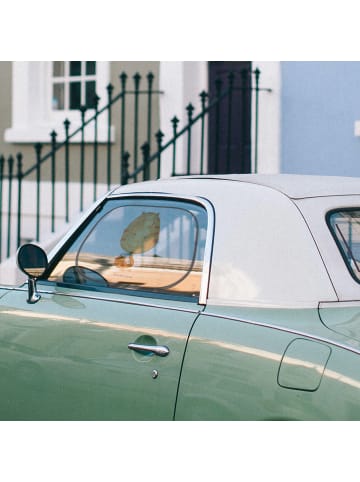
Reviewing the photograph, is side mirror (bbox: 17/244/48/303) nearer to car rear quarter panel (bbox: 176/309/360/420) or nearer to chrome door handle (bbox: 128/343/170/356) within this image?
chrome door handle (bbox: 128/343/170/356)

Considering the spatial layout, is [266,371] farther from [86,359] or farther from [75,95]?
[75,95]

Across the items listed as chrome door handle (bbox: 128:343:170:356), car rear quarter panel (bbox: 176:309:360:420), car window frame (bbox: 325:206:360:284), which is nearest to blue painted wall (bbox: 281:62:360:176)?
car window frame (bbox: 325:206:360:284)

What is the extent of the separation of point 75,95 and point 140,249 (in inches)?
316

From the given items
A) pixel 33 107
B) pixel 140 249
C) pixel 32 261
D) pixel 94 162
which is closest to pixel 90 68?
pixel 33 107

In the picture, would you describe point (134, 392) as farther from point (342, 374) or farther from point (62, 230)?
point (62, 230)

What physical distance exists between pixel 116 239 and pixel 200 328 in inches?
36.7

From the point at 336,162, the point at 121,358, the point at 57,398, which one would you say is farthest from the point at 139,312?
the point at 336,162

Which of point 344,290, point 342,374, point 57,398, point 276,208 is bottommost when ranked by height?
point 57,398

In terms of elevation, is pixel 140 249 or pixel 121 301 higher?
pixel 140 249

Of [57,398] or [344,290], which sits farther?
[57,398]

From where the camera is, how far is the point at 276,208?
389 centimetres

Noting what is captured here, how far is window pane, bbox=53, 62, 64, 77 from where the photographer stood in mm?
12453

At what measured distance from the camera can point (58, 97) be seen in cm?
1242

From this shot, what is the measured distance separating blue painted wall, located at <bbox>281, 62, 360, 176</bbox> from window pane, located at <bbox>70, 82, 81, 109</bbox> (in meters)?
3.55
